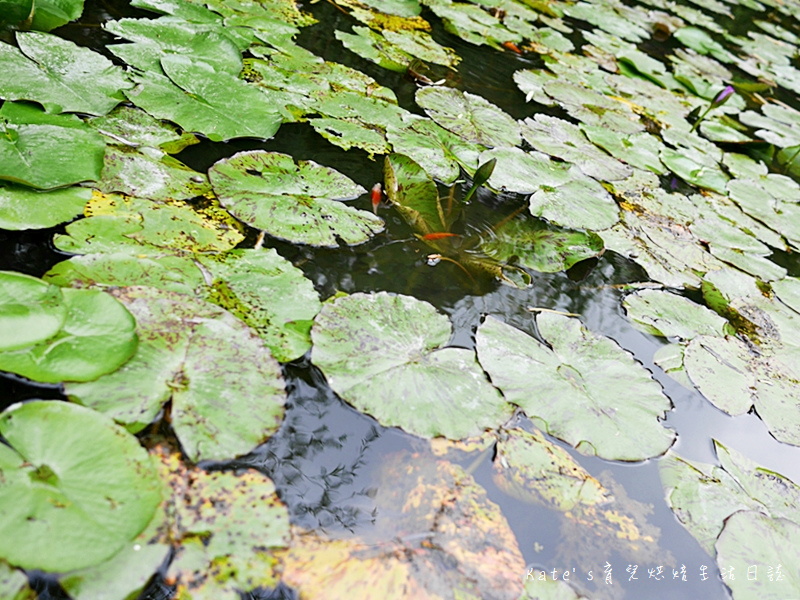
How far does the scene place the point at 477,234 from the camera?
2080mm

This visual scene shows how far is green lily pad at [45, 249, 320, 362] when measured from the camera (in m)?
1.33

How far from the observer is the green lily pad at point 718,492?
4.50 feet

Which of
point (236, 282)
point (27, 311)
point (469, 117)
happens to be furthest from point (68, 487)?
point (469, 117)

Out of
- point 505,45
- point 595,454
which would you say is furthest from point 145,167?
point 505,45

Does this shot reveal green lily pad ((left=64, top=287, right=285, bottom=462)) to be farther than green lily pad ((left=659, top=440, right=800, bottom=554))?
No

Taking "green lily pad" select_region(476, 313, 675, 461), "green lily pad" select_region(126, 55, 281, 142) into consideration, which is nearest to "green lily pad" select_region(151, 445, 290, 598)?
"green lily pad" select_region(476, 313, 675, 461)

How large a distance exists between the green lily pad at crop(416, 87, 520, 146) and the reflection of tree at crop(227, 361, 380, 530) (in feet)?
5.28

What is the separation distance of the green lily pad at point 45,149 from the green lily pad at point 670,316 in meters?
1.88

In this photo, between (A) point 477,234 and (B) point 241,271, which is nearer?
(B) point 241,271

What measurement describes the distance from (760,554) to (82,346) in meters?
1.67

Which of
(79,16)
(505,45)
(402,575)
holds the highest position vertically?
(505,45)

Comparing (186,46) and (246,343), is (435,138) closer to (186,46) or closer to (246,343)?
(186,46)

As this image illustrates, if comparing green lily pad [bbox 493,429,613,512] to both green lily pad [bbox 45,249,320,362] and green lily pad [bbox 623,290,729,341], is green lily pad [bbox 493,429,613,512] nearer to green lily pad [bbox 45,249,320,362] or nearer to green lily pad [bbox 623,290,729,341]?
green lily pad [bbox 45,249,320,362]

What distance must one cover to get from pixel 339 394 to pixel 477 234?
3.36ft
